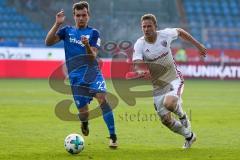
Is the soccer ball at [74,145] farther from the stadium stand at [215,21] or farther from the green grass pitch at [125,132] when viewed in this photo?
the stadium stand at [215,21]

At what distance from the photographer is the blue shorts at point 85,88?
466 inches

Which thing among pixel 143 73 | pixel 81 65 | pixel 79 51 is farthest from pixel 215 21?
pixel 143 73

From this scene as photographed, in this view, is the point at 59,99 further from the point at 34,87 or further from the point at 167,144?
the point at 167,144

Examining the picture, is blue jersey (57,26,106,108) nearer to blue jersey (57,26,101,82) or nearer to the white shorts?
blue jersey (57,26,101,82)

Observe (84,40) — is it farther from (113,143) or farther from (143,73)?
(113,143)

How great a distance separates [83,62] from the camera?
1199cm

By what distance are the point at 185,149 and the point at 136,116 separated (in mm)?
6904

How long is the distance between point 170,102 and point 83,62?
1.76 meters

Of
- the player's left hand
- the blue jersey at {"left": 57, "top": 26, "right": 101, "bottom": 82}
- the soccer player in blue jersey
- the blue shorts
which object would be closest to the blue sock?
the soccer player in blue jersey

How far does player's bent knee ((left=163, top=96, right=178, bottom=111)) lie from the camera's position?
11.5 metres

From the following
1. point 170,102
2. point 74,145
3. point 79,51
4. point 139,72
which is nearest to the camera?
point 74,145

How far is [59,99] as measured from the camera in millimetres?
24281

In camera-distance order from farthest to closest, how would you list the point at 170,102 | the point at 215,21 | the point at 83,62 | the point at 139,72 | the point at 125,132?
the point at 215,21
the point at 125,132
the point at 83,62
the point at 170,102
the point at 139,72

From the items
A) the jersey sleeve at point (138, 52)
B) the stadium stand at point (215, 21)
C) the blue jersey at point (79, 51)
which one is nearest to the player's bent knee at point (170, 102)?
the jersey sleeve at point (138, 52)
